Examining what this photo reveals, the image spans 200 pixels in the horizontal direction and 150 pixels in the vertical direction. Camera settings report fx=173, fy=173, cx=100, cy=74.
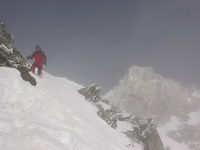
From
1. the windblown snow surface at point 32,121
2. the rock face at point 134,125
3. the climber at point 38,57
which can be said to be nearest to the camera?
the windblown snow surface at point 32,121

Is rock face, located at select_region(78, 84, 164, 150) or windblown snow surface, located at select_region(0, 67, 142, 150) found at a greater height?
rock face, located at select_region(78, 84, 164, 150)

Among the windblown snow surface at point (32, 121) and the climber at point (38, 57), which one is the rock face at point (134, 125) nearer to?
the climber at point (38, 57)

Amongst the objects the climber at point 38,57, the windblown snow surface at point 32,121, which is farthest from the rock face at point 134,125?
the windblown snow surface at point 32,121

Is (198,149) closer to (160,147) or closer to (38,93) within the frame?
(160,147)

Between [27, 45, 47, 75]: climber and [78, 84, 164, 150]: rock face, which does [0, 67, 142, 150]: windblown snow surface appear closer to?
[27, 45, 47, 75]: climber

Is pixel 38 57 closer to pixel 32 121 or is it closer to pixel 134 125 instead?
pixel 32 121

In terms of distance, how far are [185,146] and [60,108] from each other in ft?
710

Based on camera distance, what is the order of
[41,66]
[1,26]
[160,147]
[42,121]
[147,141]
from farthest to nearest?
[160,147], [147,141], [1,26], [41,66], [42,121]

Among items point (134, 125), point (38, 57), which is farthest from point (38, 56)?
point (134, 125)

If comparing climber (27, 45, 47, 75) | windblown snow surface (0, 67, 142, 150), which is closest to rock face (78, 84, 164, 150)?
climber (27, 45, 47, 75)

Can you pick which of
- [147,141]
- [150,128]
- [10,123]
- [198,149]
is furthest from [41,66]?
[198,149]

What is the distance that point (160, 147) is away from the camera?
3756cm

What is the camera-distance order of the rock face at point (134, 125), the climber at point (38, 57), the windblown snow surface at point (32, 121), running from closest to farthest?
the windblown snow surface at point (32, 121) < the climber at point (38, 57) < the rock face at point (134, 125)

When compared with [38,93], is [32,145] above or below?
below
